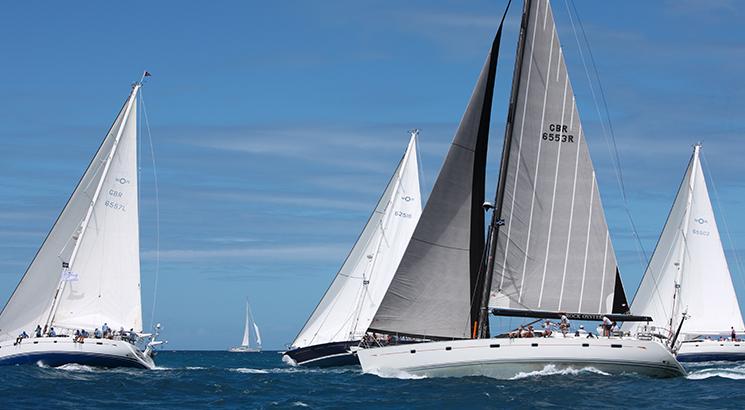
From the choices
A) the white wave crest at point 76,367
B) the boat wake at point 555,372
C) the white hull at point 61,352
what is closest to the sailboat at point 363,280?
the white hull at point 61,352

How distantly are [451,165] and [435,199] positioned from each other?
140cm

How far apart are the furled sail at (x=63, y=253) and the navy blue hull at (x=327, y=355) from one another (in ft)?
40.8

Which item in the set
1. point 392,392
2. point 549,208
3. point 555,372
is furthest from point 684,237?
point 392,392

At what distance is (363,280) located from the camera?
73188 mm

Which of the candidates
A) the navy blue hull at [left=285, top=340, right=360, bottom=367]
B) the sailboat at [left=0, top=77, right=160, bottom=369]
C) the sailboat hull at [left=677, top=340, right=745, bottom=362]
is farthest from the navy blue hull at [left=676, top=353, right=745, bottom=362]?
the sailboat at [left=0, top=77, right=160, bottom=369]

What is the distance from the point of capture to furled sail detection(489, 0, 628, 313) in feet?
146

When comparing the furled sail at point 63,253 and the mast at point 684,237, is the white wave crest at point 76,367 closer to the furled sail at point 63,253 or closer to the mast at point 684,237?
the furled sail at point 63,253

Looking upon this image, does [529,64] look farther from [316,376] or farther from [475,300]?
[316,376]

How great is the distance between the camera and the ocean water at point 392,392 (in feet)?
122

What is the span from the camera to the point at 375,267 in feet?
242

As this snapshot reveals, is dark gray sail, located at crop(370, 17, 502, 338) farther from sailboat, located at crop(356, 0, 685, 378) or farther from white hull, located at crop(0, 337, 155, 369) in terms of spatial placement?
white hull, located at crop(0, 337, 155, 369)

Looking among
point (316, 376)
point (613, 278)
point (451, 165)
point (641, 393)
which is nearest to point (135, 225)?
point (316, 376)

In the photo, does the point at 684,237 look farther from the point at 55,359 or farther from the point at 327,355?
the point at 55,359

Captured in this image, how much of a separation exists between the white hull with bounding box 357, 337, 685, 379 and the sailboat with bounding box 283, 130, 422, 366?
84.5 feet
